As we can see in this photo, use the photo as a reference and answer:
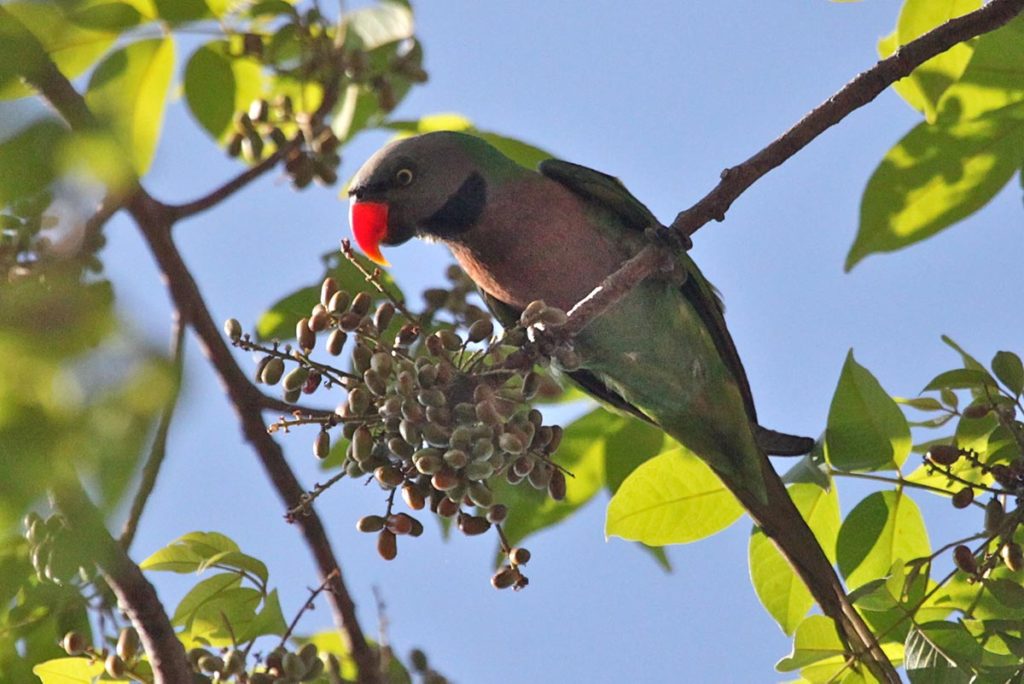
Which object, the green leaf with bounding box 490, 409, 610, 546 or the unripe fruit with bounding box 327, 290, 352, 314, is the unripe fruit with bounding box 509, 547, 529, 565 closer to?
the green leaf with bounding box 490, 409, 610, 546

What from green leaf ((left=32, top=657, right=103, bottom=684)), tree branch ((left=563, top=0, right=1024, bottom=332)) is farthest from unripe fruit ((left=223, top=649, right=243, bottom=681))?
tree branch ((left=563, top=0, right=1024, bottom=332))

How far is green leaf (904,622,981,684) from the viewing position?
202 cm

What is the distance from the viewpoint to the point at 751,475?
10.3 feet

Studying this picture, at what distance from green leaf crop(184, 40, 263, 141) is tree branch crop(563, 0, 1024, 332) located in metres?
1.34

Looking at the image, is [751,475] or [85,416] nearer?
[85,416]

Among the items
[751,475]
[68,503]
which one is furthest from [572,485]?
[68,503]

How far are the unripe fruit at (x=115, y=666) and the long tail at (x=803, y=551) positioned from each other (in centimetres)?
152

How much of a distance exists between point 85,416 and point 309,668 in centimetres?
182

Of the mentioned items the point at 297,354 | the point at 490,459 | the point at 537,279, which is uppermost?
the point at 537,279

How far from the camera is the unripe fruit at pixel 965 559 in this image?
2.15 meters

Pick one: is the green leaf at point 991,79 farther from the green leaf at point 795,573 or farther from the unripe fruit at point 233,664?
the unripe fruit at point 233,664

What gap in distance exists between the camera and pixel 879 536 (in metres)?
2.45

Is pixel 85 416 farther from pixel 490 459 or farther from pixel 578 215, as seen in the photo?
pixel 578 215

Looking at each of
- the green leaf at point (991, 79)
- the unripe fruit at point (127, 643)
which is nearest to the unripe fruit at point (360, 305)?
the unripe fruit at point (127, 643)
